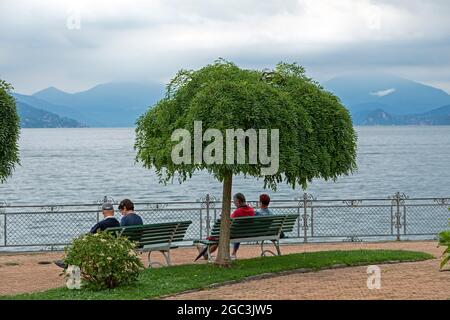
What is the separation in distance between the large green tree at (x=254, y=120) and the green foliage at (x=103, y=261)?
2.11 m

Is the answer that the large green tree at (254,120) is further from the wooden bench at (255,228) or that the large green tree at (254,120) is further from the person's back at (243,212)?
the person's back at (243,212)

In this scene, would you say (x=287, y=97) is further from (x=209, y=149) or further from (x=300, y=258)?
(x=300, y=258)

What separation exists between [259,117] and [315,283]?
2.91 metres

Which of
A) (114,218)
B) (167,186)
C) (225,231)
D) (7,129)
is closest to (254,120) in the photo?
(225,231)

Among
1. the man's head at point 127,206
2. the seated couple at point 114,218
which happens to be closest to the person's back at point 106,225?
the seated couple at point 114,218

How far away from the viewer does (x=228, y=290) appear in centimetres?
1400

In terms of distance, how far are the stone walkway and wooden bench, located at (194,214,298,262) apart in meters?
1.62

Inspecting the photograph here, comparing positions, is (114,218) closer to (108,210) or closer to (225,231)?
(108,210)

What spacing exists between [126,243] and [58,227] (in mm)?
26345

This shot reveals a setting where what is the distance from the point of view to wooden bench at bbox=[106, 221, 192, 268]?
15914 millimetres

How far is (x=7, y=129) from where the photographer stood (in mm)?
15297

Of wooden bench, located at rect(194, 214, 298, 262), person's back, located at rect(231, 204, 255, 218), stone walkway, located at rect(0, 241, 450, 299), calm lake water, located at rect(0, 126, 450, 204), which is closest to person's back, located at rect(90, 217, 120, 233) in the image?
stone walkway, located at rect(0, 241, 450, 299)

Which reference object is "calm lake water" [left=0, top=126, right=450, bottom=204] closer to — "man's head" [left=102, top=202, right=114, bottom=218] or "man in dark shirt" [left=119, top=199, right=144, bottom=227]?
"man in dark shirt" [left=119, top=199, right=144, bottom=227]
